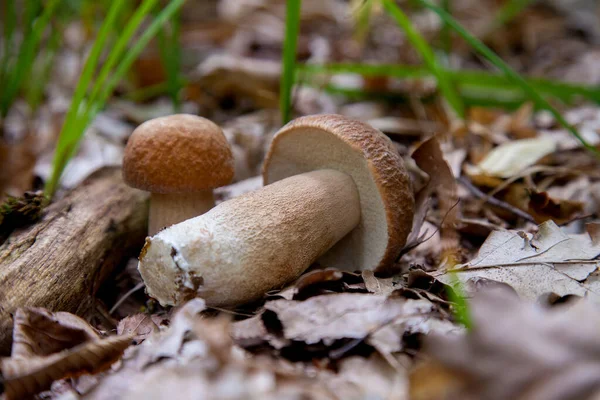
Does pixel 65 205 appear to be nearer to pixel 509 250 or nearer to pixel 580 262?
pixel 509 250

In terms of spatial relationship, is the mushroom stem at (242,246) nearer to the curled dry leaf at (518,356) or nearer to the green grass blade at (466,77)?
the curled dry leaf at (518,356)

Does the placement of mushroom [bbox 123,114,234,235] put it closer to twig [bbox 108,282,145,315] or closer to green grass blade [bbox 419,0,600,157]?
twig [bbox 108,282,145,315]

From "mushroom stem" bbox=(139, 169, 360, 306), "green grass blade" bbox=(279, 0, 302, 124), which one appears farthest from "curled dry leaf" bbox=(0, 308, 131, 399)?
"green grass blade" bbox=(279, 0, 302, 124)

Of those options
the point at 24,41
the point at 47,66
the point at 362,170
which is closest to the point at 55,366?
the point at 362,170

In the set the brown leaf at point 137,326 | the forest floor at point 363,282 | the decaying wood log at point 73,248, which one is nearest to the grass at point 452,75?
the forest floor at point 363,282

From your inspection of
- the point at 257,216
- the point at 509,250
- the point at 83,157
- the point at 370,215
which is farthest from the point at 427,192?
the point at 83,157

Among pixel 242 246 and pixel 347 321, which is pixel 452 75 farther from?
pixel 347 321
